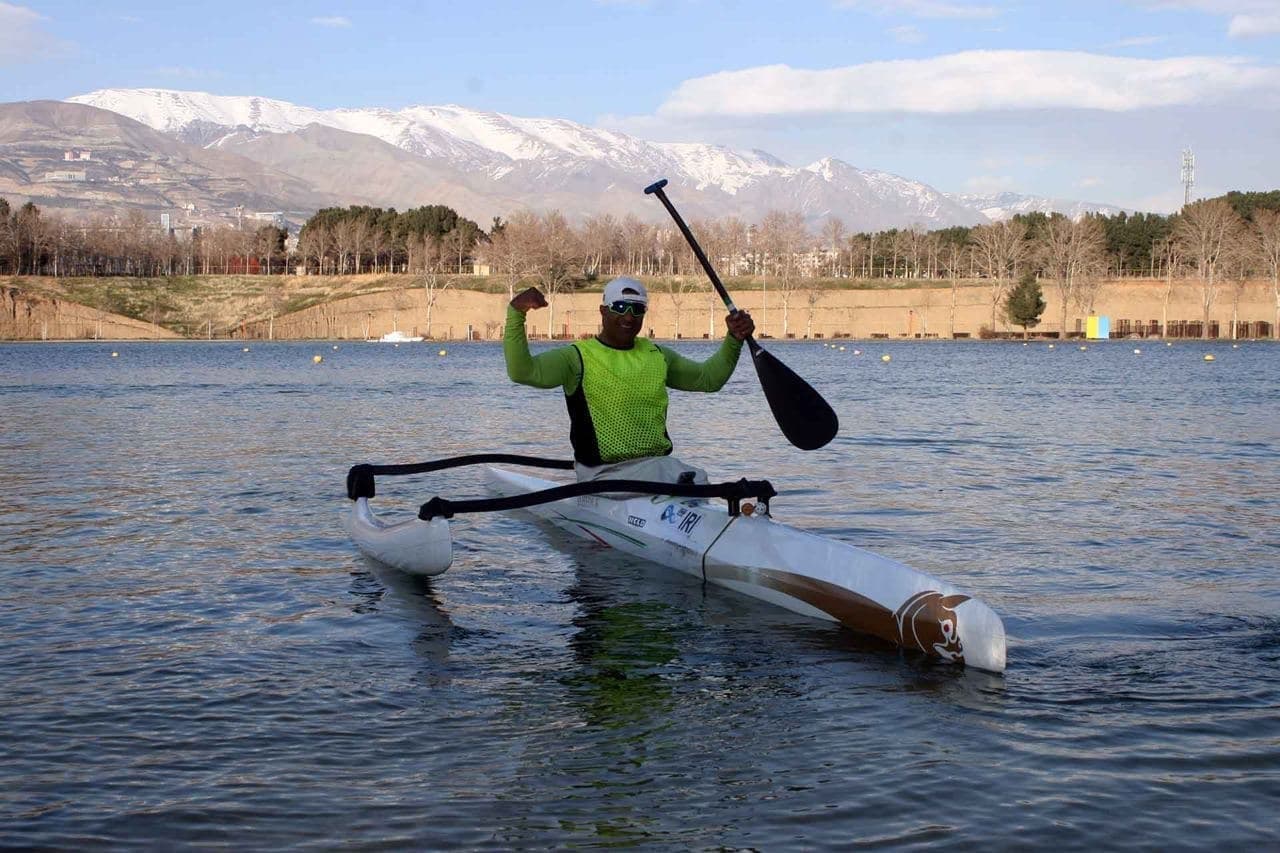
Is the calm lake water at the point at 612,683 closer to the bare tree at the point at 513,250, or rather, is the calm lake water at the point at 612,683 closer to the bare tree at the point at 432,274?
the bare tree at the point at 432,274

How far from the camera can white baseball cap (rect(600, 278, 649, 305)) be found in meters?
11.7

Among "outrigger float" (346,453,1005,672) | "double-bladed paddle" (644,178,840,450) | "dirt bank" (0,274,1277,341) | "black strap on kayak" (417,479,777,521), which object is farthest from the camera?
"dirt bank" (0,274,1277,341)

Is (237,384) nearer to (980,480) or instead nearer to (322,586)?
(980,480)

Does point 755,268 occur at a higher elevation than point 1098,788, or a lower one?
higher

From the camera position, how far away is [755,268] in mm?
186375

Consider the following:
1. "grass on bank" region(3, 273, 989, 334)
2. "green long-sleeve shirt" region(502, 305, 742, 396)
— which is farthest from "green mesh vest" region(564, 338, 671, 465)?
"grass on bank" region(3, 273, 989, 334)

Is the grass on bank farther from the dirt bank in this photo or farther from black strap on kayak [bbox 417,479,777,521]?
black strap on kayak [bbox 417,479,777,521]

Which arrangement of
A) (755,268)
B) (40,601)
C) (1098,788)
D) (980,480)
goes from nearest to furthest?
(1098,788) < (40,601) < (980,480) < (755,268)

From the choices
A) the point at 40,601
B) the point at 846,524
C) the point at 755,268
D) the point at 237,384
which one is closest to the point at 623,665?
the point at 40,601

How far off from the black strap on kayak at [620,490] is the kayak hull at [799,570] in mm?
233

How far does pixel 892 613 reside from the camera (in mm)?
9078

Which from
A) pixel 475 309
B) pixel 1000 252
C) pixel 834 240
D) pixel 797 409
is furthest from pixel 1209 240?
pixel 797 409

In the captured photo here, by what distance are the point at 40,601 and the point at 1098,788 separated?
8307 mm

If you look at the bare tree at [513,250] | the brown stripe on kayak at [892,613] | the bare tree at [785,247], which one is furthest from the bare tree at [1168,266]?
the brown stripe on kayak at [892,613]
